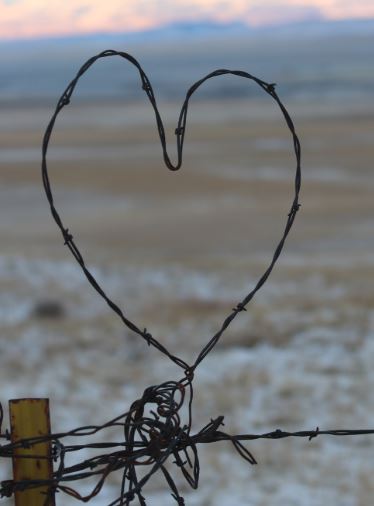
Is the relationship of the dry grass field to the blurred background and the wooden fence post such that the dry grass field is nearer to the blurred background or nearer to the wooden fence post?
the blurred background

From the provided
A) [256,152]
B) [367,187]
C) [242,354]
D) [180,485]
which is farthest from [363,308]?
[256,152]

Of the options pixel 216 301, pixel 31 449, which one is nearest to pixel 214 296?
pixel 216 301

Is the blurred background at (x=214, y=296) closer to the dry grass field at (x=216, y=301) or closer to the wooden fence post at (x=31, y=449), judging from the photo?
the dry grass field at (x=216, y=301)

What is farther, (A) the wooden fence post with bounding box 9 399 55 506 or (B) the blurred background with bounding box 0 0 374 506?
(B) the blurred background with bounding box 0 0 374 506

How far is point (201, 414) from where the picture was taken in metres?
7.30

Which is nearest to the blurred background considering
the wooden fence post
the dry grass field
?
the dry grass field

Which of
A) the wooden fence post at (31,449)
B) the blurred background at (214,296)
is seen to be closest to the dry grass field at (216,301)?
the blurred background at (214,296)

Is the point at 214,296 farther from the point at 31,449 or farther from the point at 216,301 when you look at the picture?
the point at 31,449

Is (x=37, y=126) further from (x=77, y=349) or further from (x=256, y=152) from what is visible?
(x=77, y=349)

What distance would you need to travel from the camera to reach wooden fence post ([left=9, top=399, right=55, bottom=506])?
2047mm

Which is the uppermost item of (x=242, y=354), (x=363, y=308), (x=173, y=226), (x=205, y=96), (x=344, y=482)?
(x=205, y=96)

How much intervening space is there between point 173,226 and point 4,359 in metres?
6.76

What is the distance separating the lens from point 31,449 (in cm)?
207

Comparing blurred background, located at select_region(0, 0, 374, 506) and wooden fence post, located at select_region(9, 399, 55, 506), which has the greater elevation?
blurred background, located at select_region(0, 0, 374, 506)
